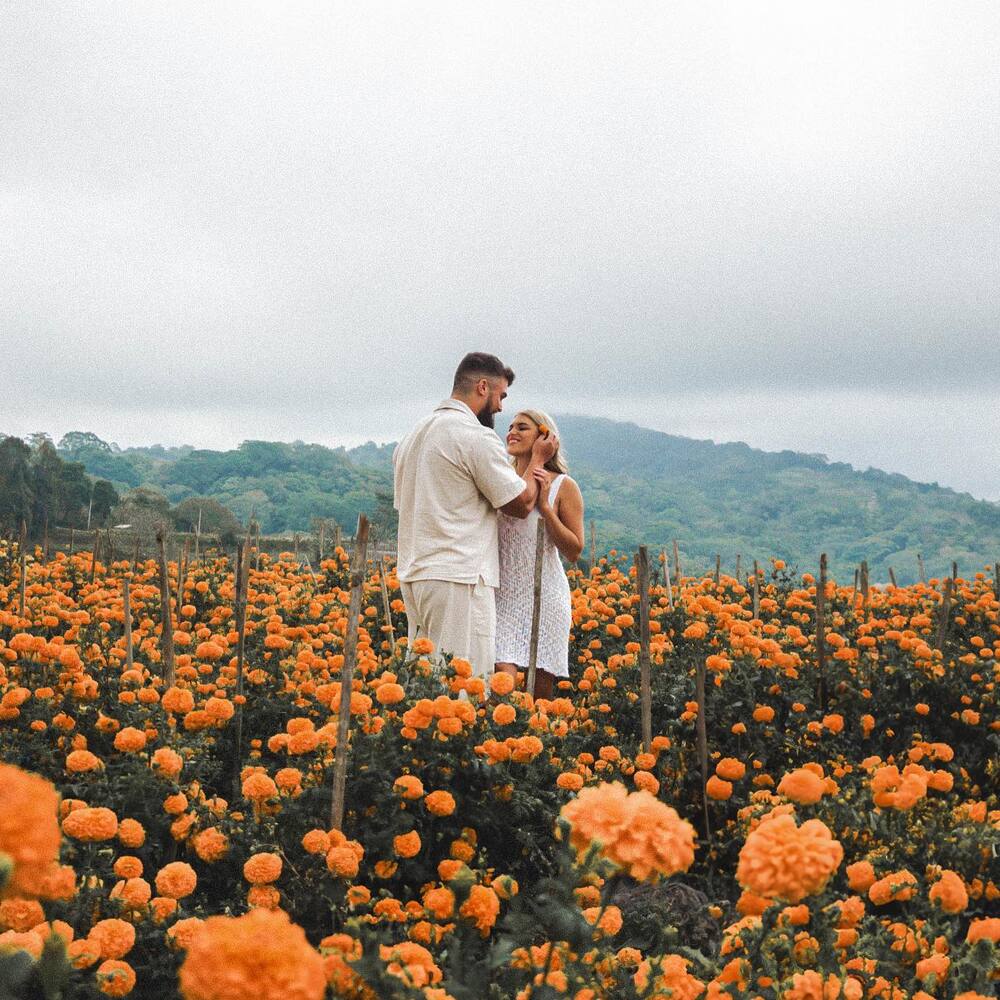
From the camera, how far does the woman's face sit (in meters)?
4.80

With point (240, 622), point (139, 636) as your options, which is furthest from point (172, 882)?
point (139, 636)

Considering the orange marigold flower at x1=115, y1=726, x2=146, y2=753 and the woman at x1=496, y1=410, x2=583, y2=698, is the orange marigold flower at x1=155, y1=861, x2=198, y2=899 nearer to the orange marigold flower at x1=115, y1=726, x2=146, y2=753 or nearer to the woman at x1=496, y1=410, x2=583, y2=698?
the orange marigold flower at x1=115, y1=726, x2=146, y2=753

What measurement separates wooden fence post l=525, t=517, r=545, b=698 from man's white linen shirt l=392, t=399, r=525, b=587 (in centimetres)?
38

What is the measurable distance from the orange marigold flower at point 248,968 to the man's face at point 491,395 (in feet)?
11.5

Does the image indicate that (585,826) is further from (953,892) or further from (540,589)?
(540,589)

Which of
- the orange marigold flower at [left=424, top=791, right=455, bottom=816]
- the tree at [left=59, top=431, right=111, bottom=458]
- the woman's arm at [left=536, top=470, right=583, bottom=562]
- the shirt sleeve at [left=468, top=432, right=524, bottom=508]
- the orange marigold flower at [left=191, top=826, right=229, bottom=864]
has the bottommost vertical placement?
the orange marigold flower at [left=191, top=826, right=229, bottom=864]

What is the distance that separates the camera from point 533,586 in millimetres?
4723

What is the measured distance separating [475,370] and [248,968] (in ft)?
11.7

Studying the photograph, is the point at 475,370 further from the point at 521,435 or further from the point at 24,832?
the point at 24,832

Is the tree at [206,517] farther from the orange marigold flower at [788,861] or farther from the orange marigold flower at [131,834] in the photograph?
the orange marigold flower at [788,861]

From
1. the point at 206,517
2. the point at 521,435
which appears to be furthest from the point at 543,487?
the point at 206,517

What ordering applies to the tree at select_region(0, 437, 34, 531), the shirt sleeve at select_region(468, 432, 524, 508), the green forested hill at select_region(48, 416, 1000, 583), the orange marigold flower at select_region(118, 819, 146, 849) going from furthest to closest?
the green forested hill at select_region(48, 416, 1000, 583) < the tree at select_region(0, 437, 34, 531) < the shirt sleeve at select_region(468, 432, 524, 508) < the orange marigold flower at select_region(118, 819, 146, 849)

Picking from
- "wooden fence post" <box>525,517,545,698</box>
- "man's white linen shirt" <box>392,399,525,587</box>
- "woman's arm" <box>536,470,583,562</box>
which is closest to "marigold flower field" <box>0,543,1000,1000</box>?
"wooden fence post" <box>525,517,545,698</box>

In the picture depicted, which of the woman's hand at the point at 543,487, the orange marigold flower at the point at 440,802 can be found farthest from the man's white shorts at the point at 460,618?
the orange marigold flower at the point at 440,802
